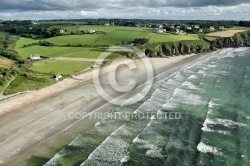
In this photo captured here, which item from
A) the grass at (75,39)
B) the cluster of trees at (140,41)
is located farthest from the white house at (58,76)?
the cluster of trees at (140,41)

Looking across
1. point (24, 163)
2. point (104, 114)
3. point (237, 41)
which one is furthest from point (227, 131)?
point (237, 41)

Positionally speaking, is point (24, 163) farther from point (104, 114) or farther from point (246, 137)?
point (246, 137)

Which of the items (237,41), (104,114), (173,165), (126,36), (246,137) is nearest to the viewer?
(173,165)

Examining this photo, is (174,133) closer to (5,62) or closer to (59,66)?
(59,66)

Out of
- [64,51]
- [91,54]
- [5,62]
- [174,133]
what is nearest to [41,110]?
[174,133]

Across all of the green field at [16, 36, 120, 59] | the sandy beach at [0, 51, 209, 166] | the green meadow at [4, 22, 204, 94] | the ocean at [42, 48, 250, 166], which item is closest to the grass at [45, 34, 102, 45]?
the green meadow at [4, 22, 204, 94]
